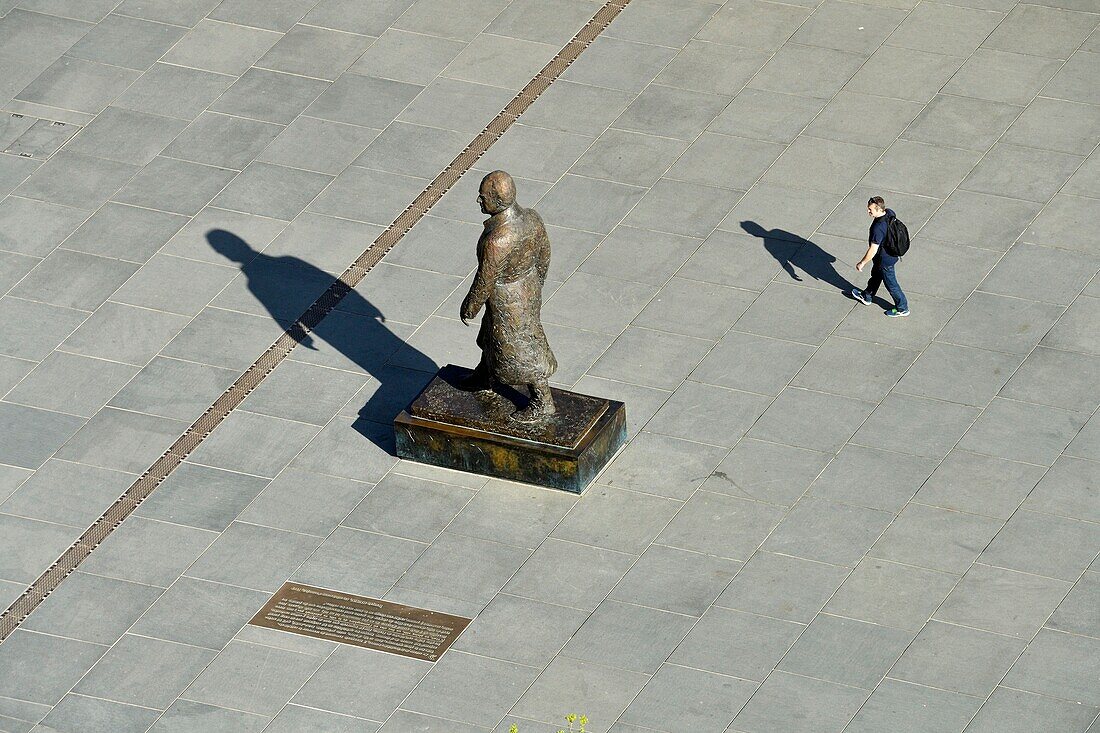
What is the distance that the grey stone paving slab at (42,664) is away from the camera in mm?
15719

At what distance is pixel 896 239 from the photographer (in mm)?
18547

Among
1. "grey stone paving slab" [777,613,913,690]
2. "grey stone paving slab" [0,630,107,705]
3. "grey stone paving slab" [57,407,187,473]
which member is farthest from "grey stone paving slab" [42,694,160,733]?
"grey stone paving slab" [777,613,913,690]

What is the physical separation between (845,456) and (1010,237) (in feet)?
11.7

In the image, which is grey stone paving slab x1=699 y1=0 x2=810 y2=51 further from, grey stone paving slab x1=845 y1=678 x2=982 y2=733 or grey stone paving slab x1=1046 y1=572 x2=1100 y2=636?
grey stone paving slab x1=845 y1=678 x2=982 y2=733

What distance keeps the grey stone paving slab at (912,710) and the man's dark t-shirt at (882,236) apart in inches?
182

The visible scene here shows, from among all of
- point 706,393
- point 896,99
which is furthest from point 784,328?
point 896,99

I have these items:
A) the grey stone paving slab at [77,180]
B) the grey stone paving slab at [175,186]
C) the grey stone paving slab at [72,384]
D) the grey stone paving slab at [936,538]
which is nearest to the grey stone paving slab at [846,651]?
the grey stone paving slab at [936,538]

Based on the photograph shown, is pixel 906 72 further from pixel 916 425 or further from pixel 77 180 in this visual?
pixel 77 180

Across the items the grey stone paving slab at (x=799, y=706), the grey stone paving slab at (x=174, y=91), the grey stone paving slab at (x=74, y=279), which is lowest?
the grey stone paving slab at (x=799, y=706)

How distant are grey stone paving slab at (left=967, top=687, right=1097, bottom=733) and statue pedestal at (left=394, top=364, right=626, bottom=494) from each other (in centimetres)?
383

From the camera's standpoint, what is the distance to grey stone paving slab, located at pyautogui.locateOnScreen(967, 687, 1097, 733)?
14992 millimetres

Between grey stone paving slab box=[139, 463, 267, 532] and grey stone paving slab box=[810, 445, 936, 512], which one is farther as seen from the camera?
grey stone paving slab box=[139, 463, 267, 532]

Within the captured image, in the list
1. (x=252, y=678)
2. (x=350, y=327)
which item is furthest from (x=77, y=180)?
(x=252, y=678)

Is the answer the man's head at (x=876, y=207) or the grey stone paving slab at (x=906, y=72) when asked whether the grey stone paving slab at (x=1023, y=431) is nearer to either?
the man's head at (x=876, y=207)
